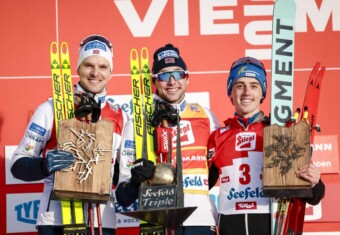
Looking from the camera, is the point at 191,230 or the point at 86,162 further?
the point at 191,230

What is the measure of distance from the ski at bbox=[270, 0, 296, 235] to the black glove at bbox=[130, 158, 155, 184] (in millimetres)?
769

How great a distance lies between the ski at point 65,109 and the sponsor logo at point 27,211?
1458mm

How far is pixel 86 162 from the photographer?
164 inches

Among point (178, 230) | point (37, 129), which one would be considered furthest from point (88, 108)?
point (178, 230)

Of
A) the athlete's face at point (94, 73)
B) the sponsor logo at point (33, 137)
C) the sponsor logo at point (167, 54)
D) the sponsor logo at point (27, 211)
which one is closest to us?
the sponsor logo at point (33, 137)

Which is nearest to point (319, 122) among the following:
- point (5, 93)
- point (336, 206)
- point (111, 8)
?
point (336, 206)

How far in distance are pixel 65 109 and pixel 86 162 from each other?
13.5 inches

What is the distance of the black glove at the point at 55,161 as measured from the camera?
13.3ft

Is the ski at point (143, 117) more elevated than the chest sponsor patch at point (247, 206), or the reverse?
the ski at point (143, 117)

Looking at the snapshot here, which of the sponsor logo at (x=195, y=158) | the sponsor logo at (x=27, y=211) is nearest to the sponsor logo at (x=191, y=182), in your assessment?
the sponsor logo at (x=195, y=158)

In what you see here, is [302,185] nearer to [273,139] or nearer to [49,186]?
[273,139]

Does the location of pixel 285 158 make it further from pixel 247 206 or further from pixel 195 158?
pixel 195 158

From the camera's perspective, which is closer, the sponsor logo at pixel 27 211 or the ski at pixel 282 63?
the ski at pixel 282 63

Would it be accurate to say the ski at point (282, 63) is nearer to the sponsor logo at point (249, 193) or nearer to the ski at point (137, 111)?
the sponsor logo at point (249, 193)
